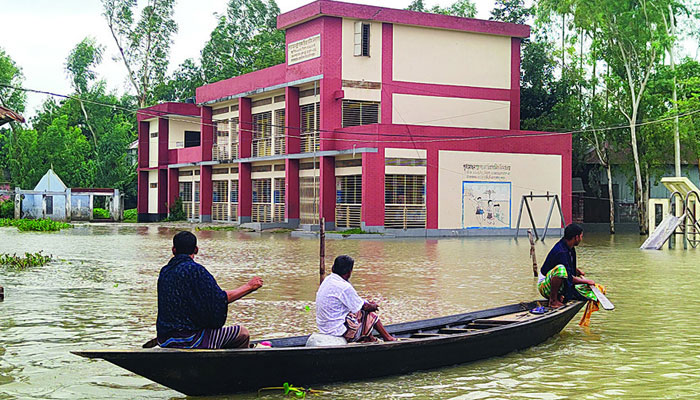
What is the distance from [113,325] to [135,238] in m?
24.2

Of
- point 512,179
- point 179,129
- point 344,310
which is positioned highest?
point 179,129

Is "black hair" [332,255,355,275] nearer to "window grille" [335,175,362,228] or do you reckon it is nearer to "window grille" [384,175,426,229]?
"window grille" [384,175,426,229]

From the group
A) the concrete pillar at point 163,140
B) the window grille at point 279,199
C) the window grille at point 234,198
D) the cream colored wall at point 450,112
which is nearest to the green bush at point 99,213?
the concrete pillar at point 163,140

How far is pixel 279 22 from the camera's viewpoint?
144 feet

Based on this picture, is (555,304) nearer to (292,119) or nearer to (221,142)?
(292,119)

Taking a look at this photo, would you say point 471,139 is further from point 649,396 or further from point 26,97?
point 26,97

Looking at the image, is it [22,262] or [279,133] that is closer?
[22,262]

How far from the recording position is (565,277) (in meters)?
11.6

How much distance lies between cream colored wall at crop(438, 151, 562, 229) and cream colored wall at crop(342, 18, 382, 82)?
5.63 meters

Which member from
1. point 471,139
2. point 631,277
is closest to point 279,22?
point 471,139

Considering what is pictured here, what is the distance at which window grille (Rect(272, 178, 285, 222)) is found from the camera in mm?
45031

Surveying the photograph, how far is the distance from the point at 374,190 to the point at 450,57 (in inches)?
361

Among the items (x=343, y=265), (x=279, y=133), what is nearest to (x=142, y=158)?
(x=279, y=133)

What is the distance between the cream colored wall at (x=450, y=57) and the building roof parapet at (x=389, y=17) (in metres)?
0.47
